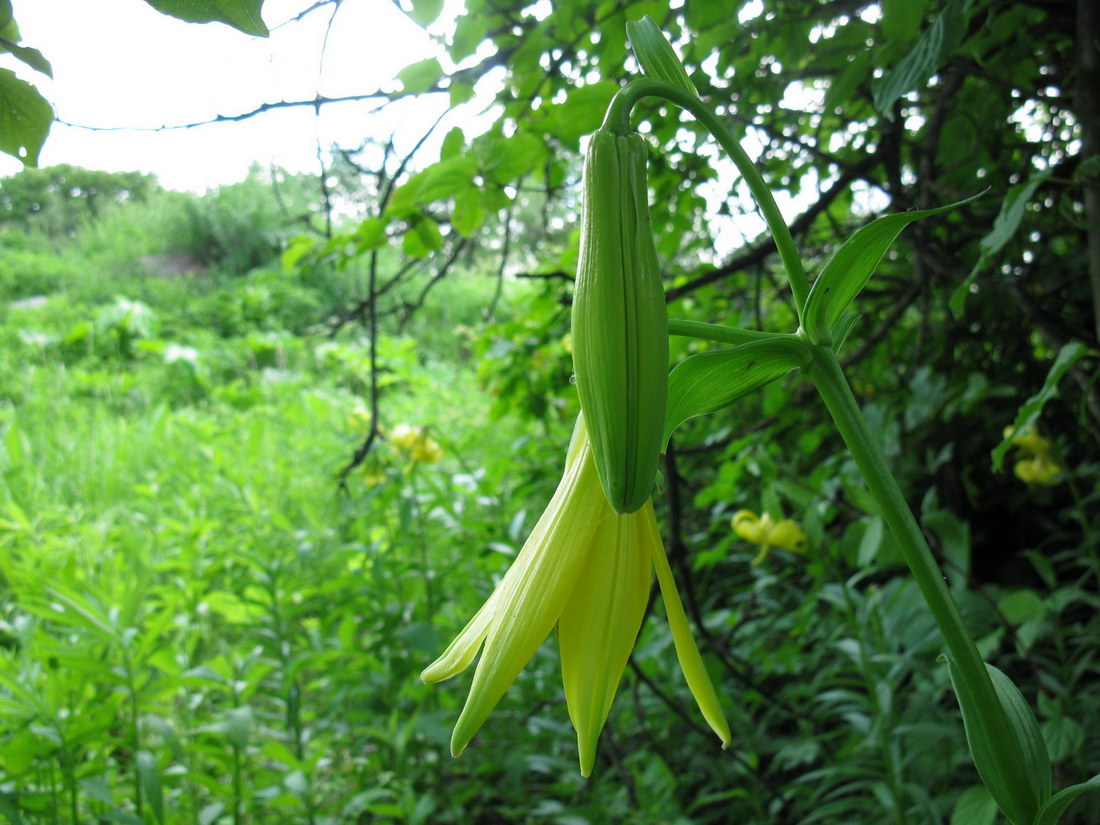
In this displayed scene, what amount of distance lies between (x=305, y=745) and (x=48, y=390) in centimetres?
260

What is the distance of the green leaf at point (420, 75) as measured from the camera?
73cm

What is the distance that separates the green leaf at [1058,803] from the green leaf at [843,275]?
170 millimetres

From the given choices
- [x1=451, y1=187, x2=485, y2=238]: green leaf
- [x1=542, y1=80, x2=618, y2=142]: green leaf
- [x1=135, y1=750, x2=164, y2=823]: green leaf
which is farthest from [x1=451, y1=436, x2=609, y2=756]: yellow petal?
[x1=135, y1=750, x2=164, y2=823]: green leaf

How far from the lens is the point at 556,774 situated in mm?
1150

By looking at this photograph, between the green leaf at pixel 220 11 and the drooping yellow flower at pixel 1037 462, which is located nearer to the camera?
the green leaf at pixel 220 11

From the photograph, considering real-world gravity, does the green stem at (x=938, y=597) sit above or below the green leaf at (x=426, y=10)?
below

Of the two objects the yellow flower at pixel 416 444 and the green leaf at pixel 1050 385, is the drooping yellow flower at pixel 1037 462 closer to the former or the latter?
the green leaf at pixel 1050 385

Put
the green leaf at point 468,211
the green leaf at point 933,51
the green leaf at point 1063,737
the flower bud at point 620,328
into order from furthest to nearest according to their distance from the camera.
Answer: the green leaf at point 468,211
the green leaf at point 1063,737
the green leaf at point 933,51
the flower bud at point 620,328

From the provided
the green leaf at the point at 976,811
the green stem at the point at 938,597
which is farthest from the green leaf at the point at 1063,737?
the green stem at the point at 938,597

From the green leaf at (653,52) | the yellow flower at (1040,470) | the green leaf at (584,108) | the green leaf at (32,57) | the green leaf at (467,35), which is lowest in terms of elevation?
the yellow flower at (1040,470)

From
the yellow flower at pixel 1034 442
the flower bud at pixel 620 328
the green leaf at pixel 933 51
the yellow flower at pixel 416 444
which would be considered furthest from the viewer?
the yellow flower at pixel 416 444

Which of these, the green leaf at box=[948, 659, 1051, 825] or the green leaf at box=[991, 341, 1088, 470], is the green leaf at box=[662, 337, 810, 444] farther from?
the green leaf at box=[991, 341, 1088, 470]

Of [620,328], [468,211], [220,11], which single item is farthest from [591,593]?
[468,211]

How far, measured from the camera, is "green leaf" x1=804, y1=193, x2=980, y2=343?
293 millimetres
